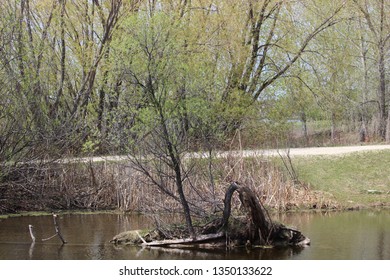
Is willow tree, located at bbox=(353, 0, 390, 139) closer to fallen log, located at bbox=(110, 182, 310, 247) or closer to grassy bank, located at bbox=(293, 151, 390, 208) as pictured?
grassy bank, located at bbox=(293, 151, 390, 208)

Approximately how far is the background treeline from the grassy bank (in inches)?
110

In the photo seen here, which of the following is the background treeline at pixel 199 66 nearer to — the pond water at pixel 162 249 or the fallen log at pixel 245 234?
the pond water at pixel 162 249

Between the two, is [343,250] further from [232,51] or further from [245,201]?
[232,51]

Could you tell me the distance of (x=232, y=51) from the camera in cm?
2789

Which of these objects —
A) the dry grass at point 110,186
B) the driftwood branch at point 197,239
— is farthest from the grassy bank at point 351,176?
the driftwood branch at point 197,239

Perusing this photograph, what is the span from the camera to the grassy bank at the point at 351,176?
70.5ft

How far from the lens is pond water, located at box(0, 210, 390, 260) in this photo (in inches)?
531

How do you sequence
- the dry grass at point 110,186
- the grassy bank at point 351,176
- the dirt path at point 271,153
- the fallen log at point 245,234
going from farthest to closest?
the grassy bank at point 351,176
the dirt path at point 271,153
the dry grass at point 110,186
the fallen log at point 245,234

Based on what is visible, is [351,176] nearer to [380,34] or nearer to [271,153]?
[271,153]

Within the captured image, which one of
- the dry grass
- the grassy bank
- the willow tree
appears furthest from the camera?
the willow tree

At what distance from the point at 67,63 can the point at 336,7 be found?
11299mm

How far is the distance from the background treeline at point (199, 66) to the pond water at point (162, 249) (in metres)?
2.35

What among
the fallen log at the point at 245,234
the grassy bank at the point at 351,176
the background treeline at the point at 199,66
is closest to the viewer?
the fallen log at the point at 245,234

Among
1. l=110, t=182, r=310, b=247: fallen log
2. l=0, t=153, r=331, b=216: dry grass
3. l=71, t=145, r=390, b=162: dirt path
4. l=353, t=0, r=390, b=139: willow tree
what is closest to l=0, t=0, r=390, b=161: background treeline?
l=353, t=0, r=390, b=139: willow tree
